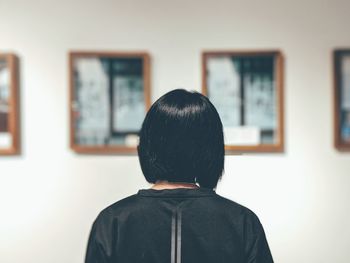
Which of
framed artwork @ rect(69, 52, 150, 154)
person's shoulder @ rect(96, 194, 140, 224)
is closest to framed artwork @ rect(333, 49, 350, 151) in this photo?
framed artwork @ rect(69, 52, 150, 154)

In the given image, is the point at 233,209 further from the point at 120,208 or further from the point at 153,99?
the point at 153,99

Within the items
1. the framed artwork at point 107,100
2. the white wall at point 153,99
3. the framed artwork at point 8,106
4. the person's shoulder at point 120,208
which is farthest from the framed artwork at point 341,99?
the framed artwork at point 8,106

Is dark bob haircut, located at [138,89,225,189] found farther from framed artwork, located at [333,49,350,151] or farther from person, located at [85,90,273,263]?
framed artwork, located at [333,49,350,151]

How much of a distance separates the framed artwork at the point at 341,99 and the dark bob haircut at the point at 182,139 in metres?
1.03

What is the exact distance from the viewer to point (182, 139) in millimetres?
1015

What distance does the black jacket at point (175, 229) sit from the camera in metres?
0.99

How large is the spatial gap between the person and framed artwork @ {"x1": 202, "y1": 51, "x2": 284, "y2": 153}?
88 cm

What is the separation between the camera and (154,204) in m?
1.00

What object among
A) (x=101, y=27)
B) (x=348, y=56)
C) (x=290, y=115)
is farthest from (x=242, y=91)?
(x=101, y=27)

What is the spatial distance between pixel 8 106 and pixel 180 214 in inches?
48.8

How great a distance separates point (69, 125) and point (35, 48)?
384 millimetres

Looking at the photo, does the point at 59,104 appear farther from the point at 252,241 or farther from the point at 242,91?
the point at 252,241

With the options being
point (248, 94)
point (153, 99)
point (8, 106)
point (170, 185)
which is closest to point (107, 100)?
point (153, 99)

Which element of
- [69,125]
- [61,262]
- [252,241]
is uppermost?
[69,125]
